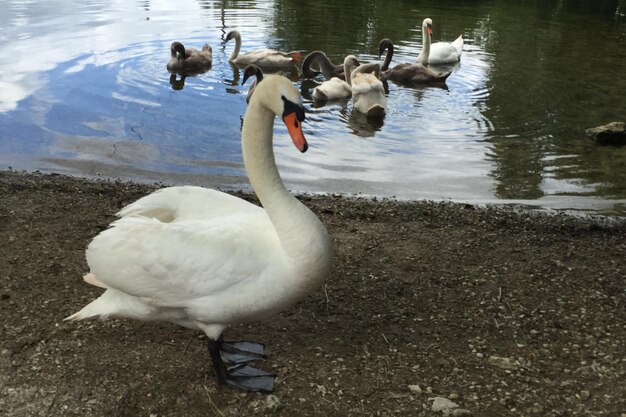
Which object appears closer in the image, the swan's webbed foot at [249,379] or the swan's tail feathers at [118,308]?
the swan's tail feathers at [118,308]

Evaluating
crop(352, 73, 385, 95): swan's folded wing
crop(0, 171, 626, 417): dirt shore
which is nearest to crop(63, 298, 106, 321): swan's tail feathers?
crop(0, 171, 626, 417): dirt shore

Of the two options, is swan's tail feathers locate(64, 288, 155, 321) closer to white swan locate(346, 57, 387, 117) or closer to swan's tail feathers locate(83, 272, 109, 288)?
swan's tail feathers locate(83, 272, 109, 288)

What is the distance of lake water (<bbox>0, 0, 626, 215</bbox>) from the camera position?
28.3 ft

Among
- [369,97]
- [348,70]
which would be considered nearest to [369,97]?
[369,97]

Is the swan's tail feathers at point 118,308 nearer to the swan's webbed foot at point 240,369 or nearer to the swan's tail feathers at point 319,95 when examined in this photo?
the swan's webbed foot at point 240,369

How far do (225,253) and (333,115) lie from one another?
26.7ft

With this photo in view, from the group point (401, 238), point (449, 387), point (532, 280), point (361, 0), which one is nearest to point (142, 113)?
point (401, 238)

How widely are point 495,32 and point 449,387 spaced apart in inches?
725

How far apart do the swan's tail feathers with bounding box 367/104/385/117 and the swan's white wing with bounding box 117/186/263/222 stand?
23.8 ft

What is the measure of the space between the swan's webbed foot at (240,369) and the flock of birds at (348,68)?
24.1 ft

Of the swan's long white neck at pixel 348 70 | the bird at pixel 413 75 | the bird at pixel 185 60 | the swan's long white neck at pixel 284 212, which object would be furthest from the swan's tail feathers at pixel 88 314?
the bird at pixel 413 75

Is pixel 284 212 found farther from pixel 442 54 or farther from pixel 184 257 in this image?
pixel 442 54

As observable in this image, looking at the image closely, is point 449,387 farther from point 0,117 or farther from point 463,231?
point 0,117

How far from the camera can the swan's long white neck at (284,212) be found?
3.54 m
